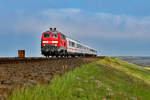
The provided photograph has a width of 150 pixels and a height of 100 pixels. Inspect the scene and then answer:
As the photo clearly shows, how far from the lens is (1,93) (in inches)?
182

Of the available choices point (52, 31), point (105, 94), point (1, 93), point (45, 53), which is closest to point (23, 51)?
point (45, 53)

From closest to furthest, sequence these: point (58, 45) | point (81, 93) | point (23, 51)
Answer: point (81, 93) → point (23, 51) → point (58, 45)

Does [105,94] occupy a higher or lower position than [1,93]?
lower

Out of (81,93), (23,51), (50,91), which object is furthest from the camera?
(23,51)

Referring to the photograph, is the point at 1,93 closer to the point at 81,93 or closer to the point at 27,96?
the point at 27,96

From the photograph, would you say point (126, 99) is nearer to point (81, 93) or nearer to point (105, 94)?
point (105, 94)

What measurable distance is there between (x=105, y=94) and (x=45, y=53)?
74.8ft

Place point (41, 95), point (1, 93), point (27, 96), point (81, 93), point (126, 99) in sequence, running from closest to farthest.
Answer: point (1, 93)
point (27, 96)
point (41, 95)
point (81, 93)
point (126, 99)

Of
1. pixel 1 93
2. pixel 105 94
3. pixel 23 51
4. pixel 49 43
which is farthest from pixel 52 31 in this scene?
pixel 1 93

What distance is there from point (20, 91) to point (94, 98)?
83.2 inches

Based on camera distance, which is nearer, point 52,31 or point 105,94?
point 105,94

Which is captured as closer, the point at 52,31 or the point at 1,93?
the point at 1,93

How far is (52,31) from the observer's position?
3055 centimetres

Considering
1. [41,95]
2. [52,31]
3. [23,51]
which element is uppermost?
[52,31]
